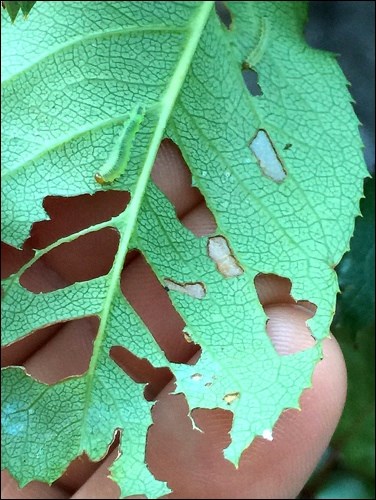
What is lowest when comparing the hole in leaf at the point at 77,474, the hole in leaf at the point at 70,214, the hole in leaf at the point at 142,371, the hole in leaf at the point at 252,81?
the hole in leaf at the point at 77,474

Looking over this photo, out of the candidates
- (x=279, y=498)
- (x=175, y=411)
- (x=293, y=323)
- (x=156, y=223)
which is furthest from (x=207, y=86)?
(x=279, y=498)

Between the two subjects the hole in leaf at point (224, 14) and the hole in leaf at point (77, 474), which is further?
the hole in leaf at point (77, 474)

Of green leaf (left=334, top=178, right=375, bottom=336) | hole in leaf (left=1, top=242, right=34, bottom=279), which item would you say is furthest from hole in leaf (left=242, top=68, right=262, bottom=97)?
hole in leaf (left=1, top=242, right=34, bottom=279)

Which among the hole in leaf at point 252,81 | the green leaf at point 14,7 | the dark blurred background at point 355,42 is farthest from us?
the dark blurred background at point 355,42

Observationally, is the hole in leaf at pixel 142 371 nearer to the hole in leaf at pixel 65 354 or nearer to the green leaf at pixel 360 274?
the hole in leaf at pixel 65 354

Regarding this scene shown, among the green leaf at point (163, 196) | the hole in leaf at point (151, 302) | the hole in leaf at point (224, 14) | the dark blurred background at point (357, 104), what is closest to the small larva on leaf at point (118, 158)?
the green leaf at point (163, 196)

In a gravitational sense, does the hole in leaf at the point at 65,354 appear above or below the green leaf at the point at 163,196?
below
